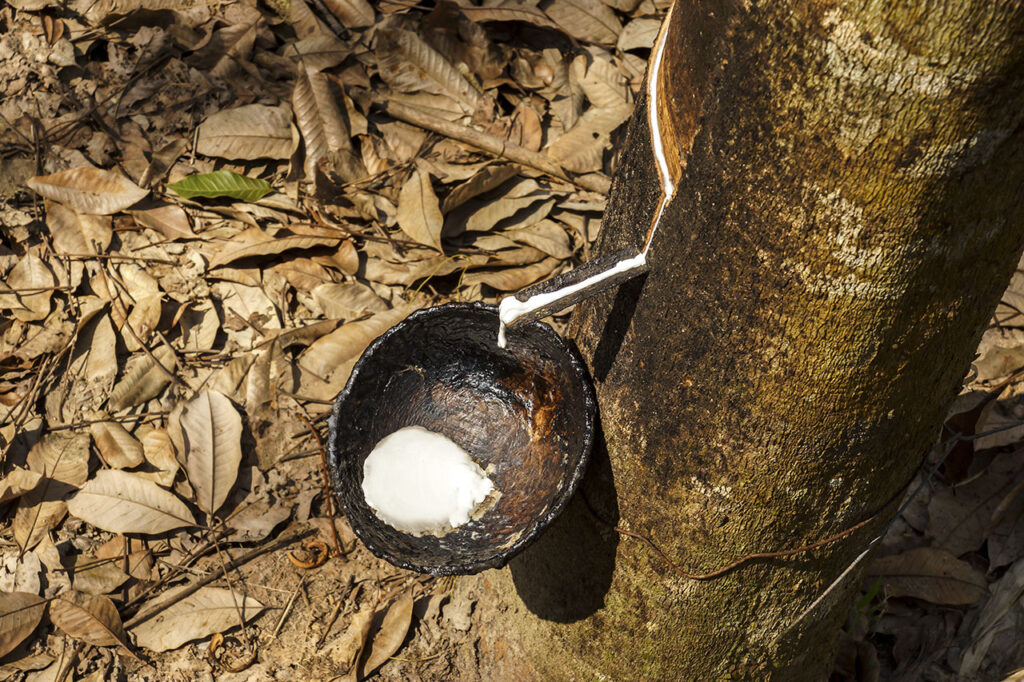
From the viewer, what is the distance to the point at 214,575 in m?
2.27

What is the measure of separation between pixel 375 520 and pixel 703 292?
732 mm

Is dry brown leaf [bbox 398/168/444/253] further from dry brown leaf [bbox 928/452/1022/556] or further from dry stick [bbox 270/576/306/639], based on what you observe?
dry brown leaf [bbox 928/452/1022/556]

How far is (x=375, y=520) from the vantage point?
150cm

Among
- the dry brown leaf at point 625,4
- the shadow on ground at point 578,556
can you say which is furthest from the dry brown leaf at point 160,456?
the dry brown leaf at point 625,4

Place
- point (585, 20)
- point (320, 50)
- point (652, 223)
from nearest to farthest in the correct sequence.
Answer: point (652, 223) → point (320, 50) → point (585, 20)

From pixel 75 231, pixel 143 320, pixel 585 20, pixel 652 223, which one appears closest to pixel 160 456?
pixel 143 320

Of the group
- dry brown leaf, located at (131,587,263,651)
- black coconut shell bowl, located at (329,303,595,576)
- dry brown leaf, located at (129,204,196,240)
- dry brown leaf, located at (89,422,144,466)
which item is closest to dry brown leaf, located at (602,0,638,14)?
dry brown leaf, located at (129,204,196,240)

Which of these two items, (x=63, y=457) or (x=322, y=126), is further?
(x=322, y=126)

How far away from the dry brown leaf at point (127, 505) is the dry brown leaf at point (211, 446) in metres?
0.08

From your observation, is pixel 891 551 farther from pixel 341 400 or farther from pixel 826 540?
pixel 341 400

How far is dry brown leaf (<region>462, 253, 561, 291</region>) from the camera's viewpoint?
266 centimetres

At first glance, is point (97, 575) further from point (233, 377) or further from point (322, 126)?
point (322, 126)

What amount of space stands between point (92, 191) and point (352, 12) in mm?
1137

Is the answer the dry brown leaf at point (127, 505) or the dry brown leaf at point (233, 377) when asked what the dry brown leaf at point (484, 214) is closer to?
the dry brown leaf at point (233, 377)
